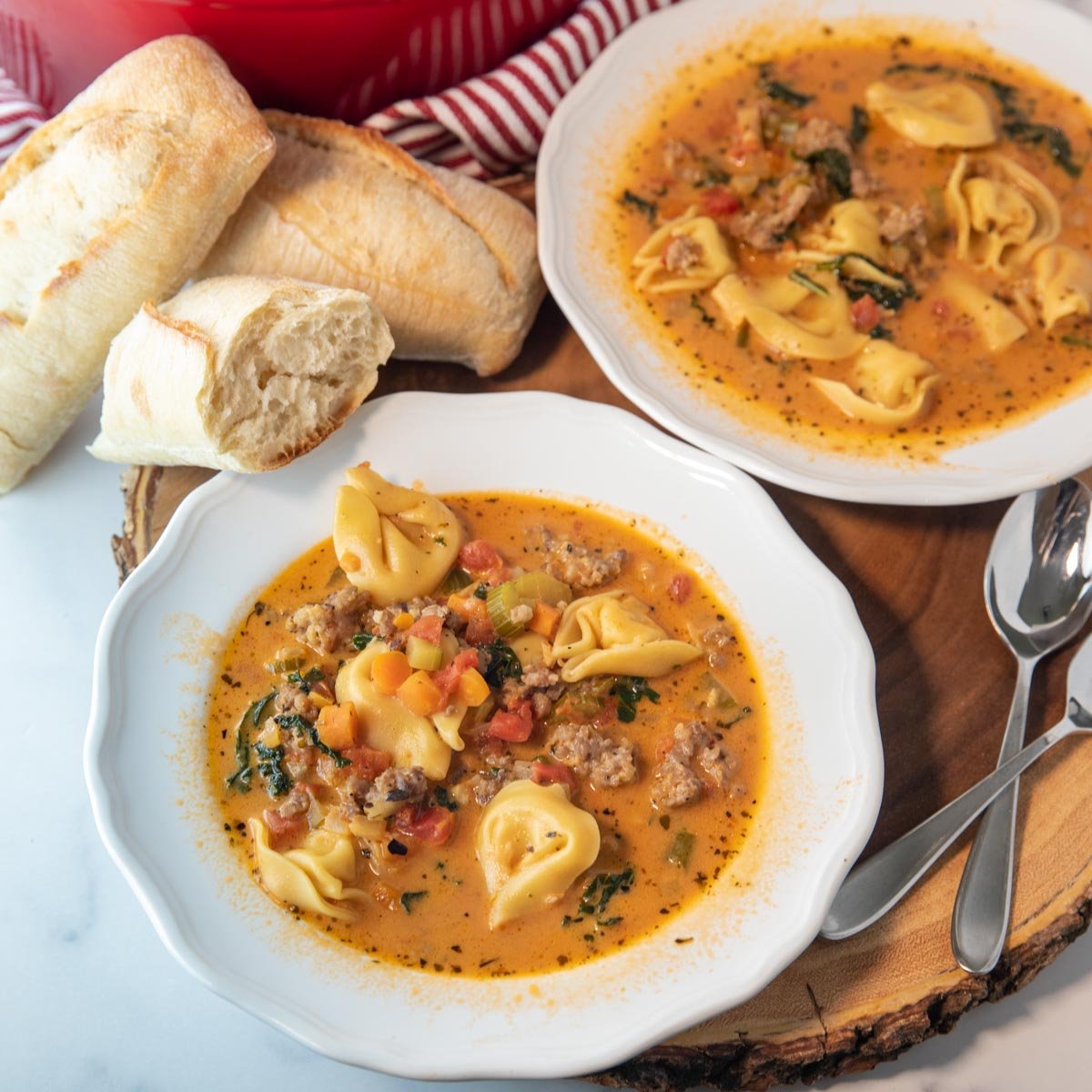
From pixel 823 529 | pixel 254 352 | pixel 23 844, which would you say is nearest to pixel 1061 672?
pixel 823 529

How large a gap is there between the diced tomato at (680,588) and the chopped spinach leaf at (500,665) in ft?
2.33

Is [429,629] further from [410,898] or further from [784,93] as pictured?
[784,93]

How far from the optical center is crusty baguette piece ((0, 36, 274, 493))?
16.4 ft

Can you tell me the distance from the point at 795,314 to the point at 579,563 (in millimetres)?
1805

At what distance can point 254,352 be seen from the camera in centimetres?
493

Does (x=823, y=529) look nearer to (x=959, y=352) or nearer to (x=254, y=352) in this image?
(x=959, y=352)

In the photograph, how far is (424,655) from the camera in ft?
14.9

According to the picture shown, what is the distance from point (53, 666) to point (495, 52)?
12.2 ft

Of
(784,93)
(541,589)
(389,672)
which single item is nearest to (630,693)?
(541,589)

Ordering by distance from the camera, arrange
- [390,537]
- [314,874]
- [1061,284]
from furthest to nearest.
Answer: [1061,284], [390,537], [314,874]

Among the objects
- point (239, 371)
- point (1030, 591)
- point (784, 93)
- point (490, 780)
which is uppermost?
point (239, 371)

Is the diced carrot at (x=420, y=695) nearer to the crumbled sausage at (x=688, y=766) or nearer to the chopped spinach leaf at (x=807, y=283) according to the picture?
the crumbled sausage at (x=688, y=766)

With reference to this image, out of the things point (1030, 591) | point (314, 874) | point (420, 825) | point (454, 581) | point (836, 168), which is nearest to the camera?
point (314, 874)

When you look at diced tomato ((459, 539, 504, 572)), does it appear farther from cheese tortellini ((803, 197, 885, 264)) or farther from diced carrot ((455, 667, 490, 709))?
cheese tortellini ((803, 197, 885, 264))
